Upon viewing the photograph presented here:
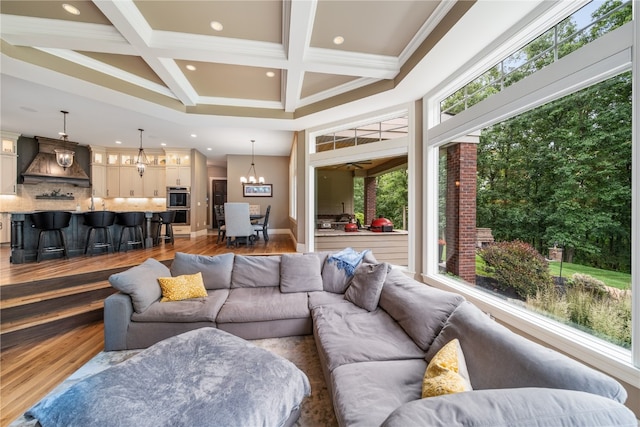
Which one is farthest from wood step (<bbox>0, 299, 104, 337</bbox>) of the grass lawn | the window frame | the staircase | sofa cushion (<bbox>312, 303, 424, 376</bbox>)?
the grass lawn

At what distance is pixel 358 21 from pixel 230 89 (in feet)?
8.38

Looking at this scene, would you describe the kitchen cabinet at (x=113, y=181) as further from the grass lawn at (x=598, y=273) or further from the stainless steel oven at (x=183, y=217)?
the grass lawn at (x=598, y=273)

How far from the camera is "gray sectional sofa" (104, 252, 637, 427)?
810 mm

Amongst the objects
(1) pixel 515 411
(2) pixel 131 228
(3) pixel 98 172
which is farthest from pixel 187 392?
(3) pixel 98 172

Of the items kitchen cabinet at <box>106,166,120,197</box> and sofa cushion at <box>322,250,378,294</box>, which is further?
kitchen cabinet at <box>106,166,120,197</box>

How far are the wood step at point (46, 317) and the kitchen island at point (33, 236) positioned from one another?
215 cm

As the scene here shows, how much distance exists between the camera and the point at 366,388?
1.40 metres

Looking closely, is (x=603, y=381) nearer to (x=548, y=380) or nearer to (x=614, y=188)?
(x=548, y=380)

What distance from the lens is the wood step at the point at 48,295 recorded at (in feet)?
9.29

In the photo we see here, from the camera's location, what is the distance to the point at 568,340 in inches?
72.0

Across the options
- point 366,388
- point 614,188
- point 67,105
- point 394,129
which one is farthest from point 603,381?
point 67,105

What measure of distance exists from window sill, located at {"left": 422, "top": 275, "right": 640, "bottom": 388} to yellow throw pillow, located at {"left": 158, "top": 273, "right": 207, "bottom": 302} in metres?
3.26

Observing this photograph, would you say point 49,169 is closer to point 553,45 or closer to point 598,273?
point 553,45

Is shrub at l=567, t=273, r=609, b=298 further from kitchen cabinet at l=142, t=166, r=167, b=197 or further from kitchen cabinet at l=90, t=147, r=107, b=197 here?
kitchen cabinet at l=90, t=147, r=107, b=197
